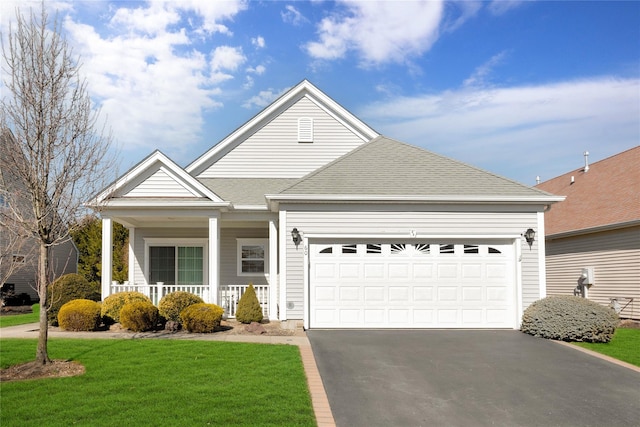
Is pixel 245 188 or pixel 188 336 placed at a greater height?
pixel 245 188

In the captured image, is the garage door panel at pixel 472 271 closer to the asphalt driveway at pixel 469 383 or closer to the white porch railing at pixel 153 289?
the asphalt driveway at pixel 469 383

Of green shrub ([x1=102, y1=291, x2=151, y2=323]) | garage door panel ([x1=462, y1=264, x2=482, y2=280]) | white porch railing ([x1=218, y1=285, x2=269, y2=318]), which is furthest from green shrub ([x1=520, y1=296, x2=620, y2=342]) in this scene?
green shrub ([x1=102, y1=291, x2=151, y2=323])

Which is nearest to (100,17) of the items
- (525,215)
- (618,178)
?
(525,215)

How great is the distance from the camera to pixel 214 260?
1371 cm

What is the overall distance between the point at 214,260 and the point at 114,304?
2780mm

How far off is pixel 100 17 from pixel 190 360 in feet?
25.1

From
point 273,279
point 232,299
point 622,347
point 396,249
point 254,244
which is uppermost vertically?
point 254,244

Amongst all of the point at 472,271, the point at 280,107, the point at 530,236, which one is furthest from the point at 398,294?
the point at 280,107

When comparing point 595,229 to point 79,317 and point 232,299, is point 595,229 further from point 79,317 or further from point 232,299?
point 79,317

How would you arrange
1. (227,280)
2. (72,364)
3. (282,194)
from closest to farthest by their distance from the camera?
(72,364) → (282,194) → (227,280)

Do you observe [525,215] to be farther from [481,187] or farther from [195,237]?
[195,237]

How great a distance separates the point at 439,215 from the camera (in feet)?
43.8

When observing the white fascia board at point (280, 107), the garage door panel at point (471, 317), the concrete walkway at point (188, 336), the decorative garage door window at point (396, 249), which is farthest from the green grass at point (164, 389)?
the white fascia board at point (280, 107)

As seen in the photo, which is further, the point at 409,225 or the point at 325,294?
the point at 409,225
